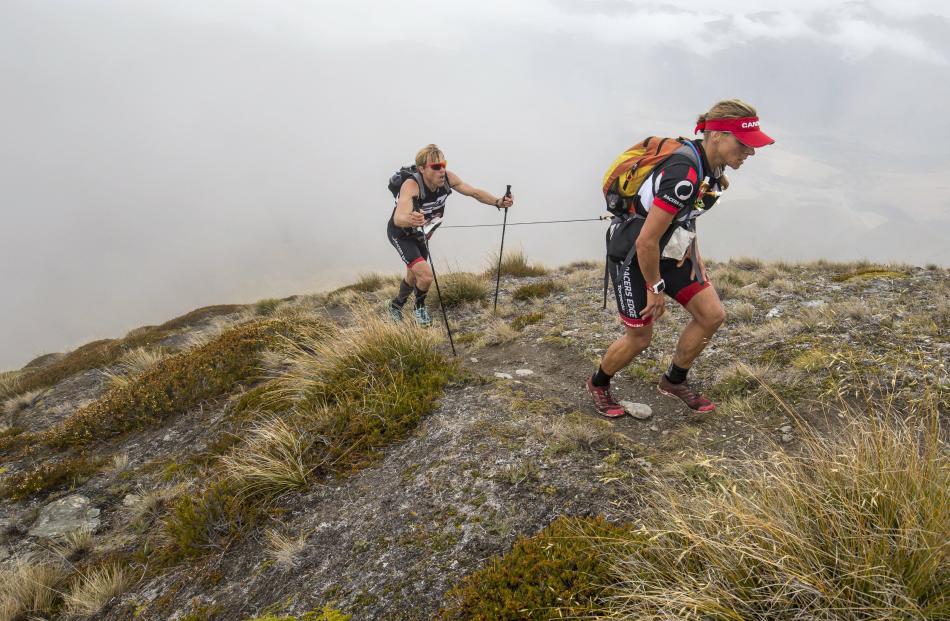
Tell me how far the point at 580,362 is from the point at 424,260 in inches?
128

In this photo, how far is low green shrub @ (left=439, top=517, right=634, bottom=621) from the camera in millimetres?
2523

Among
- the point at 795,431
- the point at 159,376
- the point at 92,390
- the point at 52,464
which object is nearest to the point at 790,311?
the point at 795,431

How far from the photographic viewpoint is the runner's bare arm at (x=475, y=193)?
8.73 m

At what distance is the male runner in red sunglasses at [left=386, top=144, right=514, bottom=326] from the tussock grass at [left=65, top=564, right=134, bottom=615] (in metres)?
5.01

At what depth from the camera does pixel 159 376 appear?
7.57m

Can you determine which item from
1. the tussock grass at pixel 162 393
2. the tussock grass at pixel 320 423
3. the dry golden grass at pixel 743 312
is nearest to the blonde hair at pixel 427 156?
the tussock grass at pixel 320 423

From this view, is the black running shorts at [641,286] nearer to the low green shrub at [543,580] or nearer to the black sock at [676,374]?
the black sock at [676,374]

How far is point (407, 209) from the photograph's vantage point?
7.61 meters

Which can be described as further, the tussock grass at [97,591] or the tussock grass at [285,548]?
the tussock grass at [97,591]

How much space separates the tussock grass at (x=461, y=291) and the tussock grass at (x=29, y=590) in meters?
7.88

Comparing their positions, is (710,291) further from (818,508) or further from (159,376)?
(159,376)

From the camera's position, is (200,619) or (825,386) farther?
(825,386)

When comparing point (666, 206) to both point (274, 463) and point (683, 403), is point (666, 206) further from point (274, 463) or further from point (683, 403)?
point (274, 463)

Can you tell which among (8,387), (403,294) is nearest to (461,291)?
(403,294)
